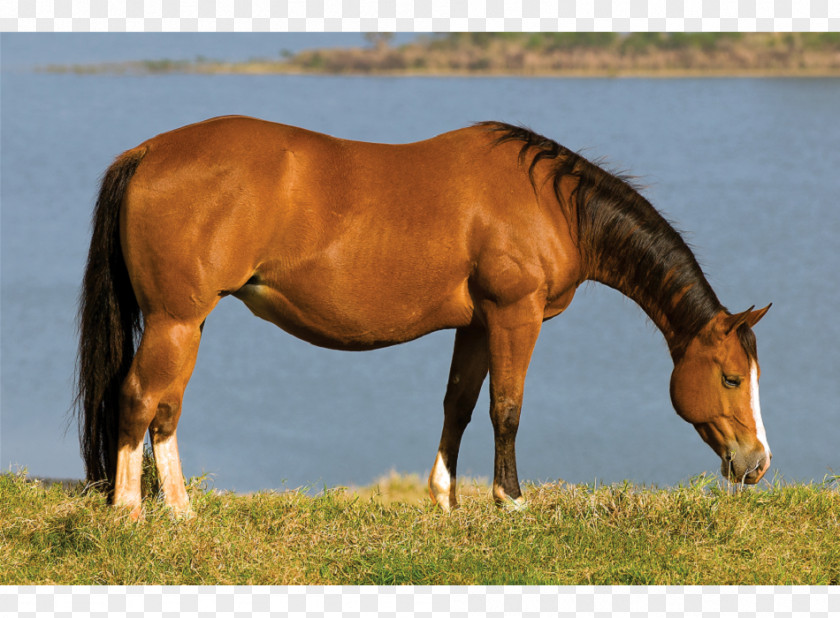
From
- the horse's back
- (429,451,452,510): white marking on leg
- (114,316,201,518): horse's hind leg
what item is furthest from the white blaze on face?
(114,316,201,518): horse's hind leg

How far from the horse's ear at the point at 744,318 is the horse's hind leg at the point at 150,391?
3481mm

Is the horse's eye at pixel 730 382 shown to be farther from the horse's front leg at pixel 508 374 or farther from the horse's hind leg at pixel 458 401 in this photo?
the horse's hind leg at pixel 458 401

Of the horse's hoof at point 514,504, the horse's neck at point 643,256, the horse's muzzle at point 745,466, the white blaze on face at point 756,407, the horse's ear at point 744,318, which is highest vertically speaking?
the horse's neck at point 643,256

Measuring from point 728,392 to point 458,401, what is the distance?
1.85 metres

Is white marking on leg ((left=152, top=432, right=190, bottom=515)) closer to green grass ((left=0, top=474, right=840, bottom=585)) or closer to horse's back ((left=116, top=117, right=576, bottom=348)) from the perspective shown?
green grass ((left=0, top=474, right=840, bottom=585))

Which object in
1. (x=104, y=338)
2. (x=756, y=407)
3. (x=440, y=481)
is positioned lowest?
(x=440, y=481)

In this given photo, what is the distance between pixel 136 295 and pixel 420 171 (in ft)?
6.55

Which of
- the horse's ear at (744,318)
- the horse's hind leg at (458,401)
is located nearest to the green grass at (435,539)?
the horse's hind leg at (458,401)

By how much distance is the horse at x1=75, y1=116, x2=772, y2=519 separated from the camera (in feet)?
21.5

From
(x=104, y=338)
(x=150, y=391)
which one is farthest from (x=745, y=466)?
(x=104, y=338)

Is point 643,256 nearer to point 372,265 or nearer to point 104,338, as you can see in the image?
point 372,265

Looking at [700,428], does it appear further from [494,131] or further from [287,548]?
[287,548]

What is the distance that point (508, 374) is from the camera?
697 centimetres

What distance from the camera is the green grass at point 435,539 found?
6.09m
